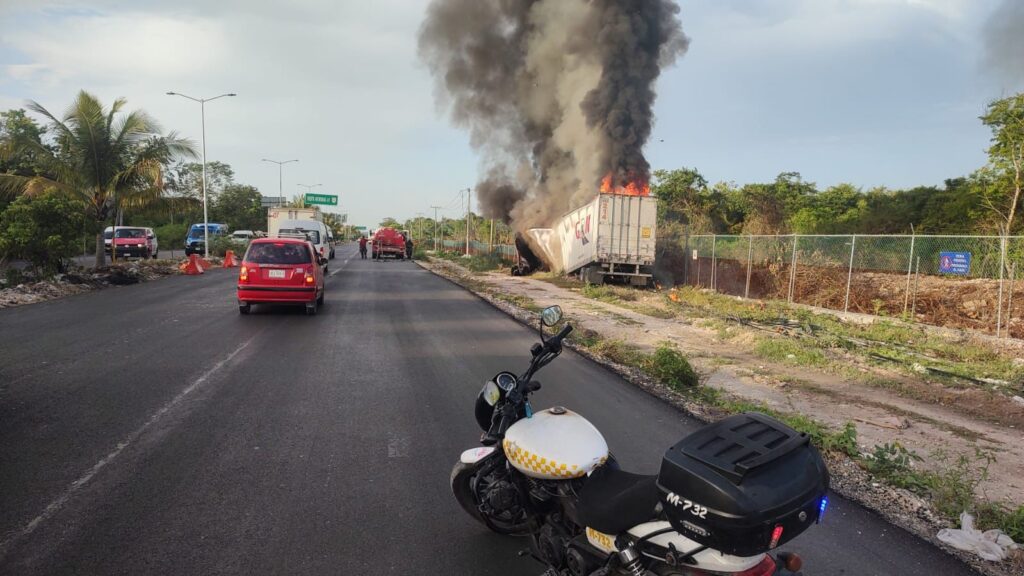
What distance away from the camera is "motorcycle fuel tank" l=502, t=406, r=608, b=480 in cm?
289

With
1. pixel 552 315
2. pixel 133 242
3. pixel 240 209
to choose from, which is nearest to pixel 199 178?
pixel 240 209

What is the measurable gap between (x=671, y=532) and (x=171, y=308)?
13.7 metres

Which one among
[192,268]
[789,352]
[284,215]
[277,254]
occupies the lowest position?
[192,268]

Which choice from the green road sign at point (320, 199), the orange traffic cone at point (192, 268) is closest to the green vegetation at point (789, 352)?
the orange traffic cone at point (192, 268)

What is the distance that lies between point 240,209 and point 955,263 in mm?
63906

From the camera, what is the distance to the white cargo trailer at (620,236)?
21188 millimetres

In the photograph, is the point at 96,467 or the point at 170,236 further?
the point at 170,236

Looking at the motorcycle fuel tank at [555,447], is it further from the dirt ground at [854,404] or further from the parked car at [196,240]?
the parked car at [196,240]

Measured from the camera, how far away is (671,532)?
2.45 m

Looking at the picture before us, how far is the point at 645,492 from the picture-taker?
2.61 metres

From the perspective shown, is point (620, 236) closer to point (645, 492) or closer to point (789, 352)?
point (789, 352)

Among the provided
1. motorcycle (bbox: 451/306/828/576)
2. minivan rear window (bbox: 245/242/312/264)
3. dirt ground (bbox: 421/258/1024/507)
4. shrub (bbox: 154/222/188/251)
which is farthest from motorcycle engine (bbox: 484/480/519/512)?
shrub (bbox: 154/222/188/251)

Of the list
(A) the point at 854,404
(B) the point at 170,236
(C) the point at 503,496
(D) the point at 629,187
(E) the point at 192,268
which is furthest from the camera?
(B) the point at 170,236

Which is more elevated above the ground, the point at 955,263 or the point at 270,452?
the point at 955,263
